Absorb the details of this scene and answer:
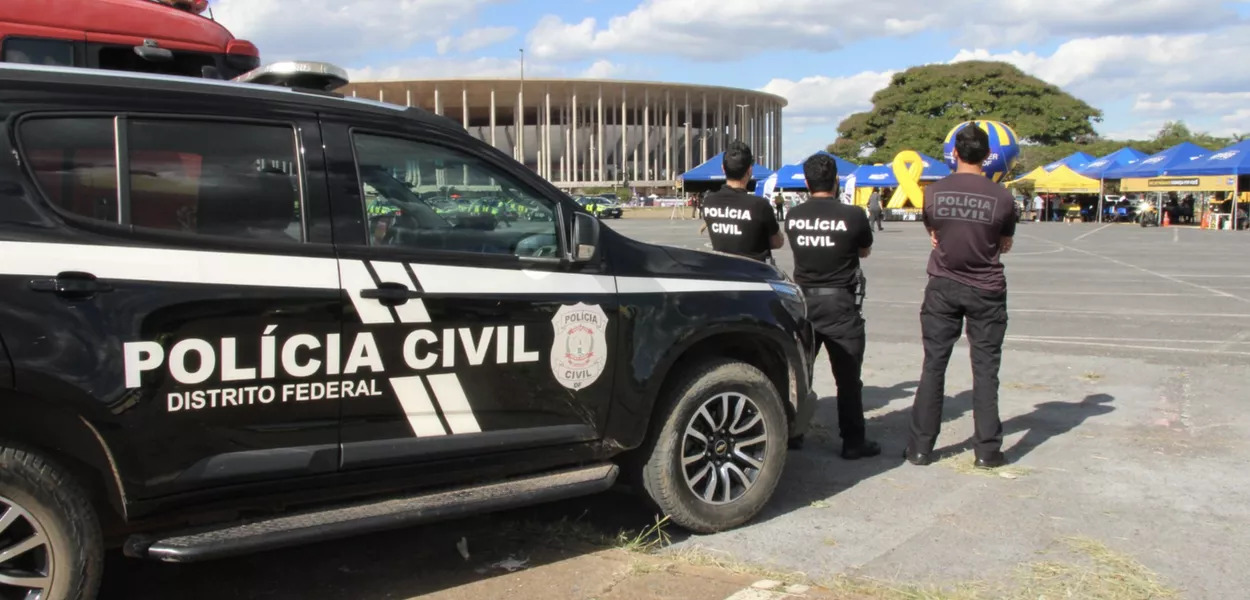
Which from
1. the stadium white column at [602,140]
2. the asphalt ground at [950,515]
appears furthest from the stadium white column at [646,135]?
the asphalt ground at [950,515]

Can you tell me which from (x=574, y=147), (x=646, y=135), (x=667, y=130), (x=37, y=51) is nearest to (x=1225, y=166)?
(x=37, y=51)

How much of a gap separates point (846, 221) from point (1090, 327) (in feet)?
21.2

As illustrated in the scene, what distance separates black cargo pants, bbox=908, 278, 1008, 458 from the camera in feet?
18.4

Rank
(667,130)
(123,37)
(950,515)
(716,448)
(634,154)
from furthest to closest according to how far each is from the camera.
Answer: (634,154) → (667,130) → (123,37) → (950,515) → (716,448)

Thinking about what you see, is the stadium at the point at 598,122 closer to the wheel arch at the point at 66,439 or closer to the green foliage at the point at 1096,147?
the green foliage at the point at 1096,147

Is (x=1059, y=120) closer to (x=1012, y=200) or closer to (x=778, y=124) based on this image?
(x=778, y=124)

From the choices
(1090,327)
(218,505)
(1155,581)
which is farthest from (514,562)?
(1090,327)

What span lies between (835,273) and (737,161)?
0.89m

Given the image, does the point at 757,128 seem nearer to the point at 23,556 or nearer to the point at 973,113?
the point at 973,113

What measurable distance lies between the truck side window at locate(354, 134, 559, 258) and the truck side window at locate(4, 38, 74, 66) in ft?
14.3

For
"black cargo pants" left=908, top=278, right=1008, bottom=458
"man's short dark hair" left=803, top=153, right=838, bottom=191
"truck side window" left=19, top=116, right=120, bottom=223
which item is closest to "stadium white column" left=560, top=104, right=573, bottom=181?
"man's short dark hair" left=803, top=153, right=838, bottom=191

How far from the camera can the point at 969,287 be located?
559 cm

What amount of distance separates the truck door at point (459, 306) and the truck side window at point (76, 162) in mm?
735

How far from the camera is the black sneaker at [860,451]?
594cm
